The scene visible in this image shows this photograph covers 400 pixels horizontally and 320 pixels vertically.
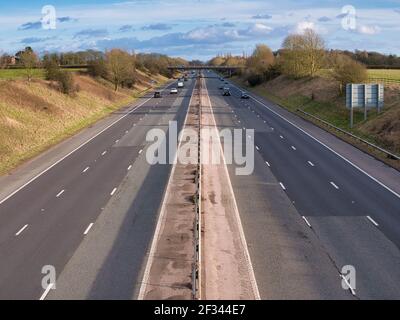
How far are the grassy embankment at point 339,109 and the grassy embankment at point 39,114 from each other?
21.2m

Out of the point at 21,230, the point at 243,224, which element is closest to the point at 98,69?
the point at 21,230

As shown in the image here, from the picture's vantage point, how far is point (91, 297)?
1484cm

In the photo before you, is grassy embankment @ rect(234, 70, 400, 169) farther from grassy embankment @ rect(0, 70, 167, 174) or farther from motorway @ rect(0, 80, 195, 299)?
grassy embankment @ rect(0, 70, 167, 174)

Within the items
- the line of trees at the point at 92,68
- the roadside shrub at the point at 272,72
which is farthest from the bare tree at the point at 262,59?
the line of trees at the point at 92,68

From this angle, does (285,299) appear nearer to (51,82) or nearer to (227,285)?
(227,285)

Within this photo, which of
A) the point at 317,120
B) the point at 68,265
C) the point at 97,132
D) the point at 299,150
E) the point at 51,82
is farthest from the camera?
the point at 51,82

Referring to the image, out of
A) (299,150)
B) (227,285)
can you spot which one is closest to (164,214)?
(227,285)

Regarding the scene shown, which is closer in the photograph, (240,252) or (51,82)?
(240,252)

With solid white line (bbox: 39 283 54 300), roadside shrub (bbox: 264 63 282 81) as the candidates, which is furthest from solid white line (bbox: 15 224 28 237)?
roadside shrub (bbox: 264 63 282 81)

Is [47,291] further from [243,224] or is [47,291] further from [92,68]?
[92,68]

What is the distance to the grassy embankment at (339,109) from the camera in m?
39.9

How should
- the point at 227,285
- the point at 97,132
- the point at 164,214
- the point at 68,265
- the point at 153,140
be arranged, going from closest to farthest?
the point at 227,285 < the point at 68,265 < the point at 164,214 < the point at 153,140 < the point at 97,132

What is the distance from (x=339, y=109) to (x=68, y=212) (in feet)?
132

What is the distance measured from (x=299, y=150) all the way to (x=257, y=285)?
2334cm
